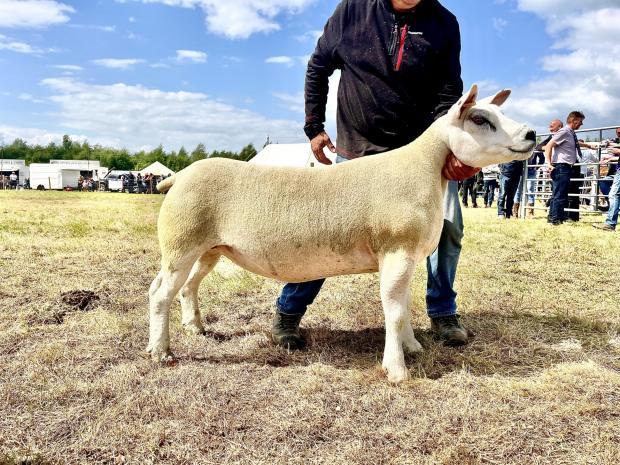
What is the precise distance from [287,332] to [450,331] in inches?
52.6

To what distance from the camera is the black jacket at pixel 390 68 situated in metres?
3.95

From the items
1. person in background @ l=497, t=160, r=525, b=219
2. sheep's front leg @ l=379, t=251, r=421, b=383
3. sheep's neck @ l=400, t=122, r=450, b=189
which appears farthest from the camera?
person in background @ l=497, t=160, r=525, b=219

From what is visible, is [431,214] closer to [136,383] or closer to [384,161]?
[384,161]

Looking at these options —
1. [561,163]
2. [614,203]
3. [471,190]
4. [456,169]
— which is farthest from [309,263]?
[471,190]

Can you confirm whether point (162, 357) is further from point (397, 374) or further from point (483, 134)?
point (483, 134)

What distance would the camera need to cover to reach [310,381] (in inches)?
128

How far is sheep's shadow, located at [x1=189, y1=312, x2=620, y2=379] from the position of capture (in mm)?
3688

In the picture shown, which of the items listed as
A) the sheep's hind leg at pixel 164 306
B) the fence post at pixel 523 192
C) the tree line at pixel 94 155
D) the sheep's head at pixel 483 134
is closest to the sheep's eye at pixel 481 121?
the sheep's head at pixel 483 134

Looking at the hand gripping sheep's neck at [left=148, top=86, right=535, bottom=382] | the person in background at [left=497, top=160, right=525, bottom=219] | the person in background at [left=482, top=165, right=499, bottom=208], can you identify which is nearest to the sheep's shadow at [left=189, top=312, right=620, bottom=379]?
the hand gripping sheep's neck at [left=148, top=86, right=535, bottom=382]

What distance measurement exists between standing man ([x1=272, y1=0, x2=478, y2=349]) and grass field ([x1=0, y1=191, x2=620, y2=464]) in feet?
1.16

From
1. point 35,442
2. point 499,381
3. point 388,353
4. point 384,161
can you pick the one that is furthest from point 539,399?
point 35,442

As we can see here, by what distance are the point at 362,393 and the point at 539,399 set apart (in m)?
1.04

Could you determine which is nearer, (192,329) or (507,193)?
(192,329)

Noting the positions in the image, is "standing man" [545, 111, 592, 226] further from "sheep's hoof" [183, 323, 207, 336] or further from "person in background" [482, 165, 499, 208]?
"sheep's hoof" [183, 323, 207, 336]
